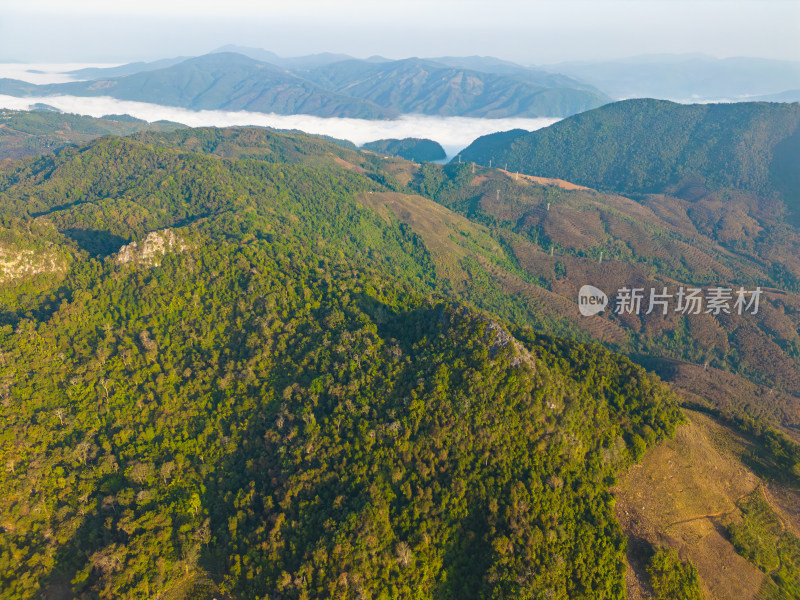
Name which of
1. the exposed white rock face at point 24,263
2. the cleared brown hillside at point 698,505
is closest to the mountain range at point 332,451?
the cleared brown hillside at point 698,505

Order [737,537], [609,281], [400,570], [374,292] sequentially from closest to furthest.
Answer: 1. [400,570]
2. [737,537]
3. [374,292]
4. [609,281]

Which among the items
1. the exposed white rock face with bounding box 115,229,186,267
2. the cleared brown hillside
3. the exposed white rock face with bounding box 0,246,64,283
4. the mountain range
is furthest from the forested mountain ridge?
the cleared brown hillside

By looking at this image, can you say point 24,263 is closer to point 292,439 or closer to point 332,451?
point 292,439

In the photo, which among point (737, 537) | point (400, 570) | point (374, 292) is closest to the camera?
point (400, 570)

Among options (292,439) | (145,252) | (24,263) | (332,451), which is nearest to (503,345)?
(332,451)

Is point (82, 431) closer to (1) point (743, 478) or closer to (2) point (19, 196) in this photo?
(1) point (743, 478)

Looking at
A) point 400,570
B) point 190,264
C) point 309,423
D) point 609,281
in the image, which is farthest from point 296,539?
point 609,281

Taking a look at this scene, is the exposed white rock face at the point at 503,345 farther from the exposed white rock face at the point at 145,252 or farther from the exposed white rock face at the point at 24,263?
the exposed white rock face at the point at 24,263

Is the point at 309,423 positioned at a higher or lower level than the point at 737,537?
higher
